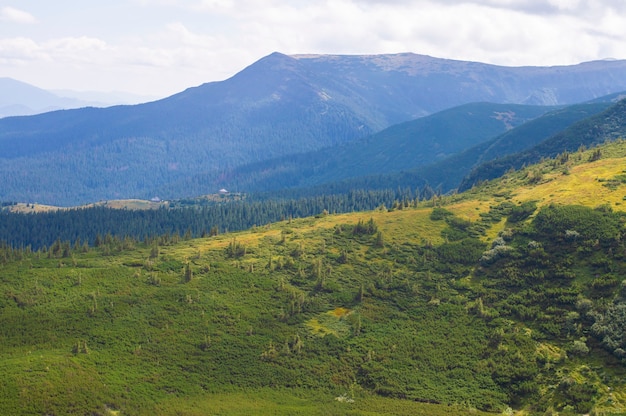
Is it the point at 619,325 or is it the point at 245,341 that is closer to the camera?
the point at 619,325

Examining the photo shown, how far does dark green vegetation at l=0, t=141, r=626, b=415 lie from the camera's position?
327 ft

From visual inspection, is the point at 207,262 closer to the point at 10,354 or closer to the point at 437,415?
the point at 10,354

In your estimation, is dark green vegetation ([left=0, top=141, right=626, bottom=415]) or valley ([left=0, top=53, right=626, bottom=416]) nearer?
valley ([left=0, top=53, right=626, bottom=416])

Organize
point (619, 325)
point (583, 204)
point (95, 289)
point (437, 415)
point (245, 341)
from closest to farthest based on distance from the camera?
point (437, 415) → point (619, 325) → point (245, 341) → point (95, 289) → point (583, 204)

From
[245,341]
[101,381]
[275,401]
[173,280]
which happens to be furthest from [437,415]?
[173,280]

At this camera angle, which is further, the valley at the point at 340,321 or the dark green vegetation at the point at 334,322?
the dark green vegetation at the point at 334,322

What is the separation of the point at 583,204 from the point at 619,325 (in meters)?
56.0

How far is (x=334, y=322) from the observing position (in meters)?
128

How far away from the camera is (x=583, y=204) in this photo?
158 m

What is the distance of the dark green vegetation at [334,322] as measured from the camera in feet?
327

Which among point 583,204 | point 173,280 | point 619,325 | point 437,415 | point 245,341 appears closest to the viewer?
point 437,415

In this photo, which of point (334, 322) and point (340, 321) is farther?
point (340, 321)

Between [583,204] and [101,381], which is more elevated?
[583,204]

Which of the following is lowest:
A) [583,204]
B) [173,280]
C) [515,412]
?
[515,412]
